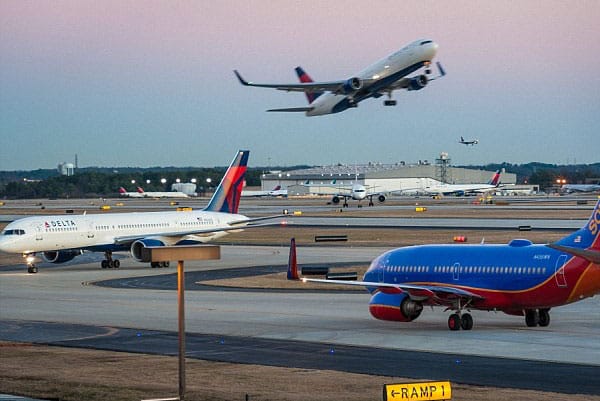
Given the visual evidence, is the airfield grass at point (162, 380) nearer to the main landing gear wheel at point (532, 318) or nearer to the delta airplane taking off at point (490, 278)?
the delta airplane taking off at point (490, 278)

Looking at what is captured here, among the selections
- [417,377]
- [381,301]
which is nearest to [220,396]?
[417,377]

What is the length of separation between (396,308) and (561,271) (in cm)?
593

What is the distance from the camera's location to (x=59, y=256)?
7038cm

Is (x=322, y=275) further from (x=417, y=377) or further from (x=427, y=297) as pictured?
(x=417, y=377)

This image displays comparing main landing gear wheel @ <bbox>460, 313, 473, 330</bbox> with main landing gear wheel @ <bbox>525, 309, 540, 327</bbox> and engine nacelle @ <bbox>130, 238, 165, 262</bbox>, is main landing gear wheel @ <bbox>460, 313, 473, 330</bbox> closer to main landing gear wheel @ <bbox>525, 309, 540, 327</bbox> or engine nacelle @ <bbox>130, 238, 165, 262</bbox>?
main landing gear wheel @ <bbox>525, 309, 540, 327</bbox>

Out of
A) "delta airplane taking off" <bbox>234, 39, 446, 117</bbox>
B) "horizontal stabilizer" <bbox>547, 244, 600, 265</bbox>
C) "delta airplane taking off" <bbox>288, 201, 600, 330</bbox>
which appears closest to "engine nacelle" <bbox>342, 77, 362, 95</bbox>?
"delta airplane taking off" <bbox>234, 39, 446, 117</bbox>

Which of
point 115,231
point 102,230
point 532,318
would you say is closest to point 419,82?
point 115,231

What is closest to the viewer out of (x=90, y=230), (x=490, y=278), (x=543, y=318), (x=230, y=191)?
(x=490, y=278)

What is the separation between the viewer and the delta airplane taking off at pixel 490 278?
33.5 m

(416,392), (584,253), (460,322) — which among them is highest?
(584,253)

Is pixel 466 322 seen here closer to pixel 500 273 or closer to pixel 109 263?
pixel 500 273

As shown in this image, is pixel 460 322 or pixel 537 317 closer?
pixel 460 322

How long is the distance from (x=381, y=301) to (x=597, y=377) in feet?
36.8

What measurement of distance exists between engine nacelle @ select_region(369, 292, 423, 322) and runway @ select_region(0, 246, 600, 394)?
586 mm
